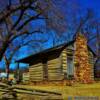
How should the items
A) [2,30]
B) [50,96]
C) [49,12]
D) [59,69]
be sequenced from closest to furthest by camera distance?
[50,96] < [49,12] < [59,69] < [2,30]

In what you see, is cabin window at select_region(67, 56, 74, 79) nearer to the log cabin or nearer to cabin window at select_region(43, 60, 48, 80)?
the log cabin

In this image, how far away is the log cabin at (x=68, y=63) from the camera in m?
32.4

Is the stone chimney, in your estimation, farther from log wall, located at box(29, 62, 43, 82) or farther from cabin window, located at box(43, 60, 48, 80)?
log wall, located at box(29, 62, 43, 82)

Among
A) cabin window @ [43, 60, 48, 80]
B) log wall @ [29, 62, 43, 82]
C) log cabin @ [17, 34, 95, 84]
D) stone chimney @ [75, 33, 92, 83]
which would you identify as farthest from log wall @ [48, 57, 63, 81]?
stone chimney @ [75, 33, 92, 83]

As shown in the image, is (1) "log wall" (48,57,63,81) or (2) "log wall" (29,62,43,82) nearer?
(1) "log wall" (48,57,63,81)

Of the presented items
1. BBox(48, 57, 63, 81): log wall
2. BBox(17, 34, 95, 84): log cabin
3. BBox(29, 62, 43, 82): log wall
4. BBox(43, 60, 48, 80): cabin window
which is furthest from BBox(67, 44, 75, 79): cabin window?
BBox(29, 62, 43, 82): log wall

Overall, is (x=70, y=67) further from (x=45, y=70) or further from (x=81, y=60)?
(x=45, y=70)

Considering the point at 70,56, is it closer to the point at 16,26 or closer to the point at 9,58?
the point at 16,26

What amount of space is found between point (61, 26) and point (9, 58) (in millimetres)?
19365

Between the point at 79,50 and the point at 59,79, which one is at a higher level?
the point at 79,50

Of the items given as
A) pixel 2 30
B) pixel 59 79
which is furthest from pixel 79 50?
pixel 2 30

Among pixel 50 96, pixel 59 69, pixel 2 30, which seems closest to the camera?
pixel 50 96

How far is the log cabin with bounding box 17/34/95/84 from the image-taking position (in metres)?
32.4

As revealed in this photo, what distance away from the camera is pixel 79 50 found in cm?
3316
